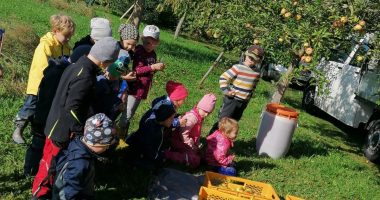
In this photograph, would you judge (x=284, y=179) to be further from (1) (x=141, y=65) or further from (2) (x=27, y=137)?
(2) (x=27, y=137)

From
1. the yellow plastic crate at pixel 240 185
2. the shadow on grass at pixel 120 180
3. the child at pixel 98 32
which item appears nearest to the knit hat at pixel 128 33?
the child at pixel 98 32

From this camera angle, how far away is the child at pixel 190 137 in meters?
5.57

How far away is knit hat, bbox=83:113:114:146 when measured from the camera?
368 centimetres

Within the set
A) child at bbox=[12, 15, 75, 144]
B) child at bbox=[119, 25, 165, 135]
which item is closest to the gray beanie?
child at bbox=[12, 15, 75, 144]

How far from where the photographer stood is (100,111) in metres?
4.20

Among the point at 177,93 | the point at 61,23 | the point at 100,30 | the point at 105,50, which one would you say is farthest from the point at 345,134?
the point at 105,50

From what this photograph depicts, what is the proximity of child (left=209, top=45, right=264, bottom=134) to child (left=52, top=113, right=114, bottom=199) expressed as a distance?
8.91 feet

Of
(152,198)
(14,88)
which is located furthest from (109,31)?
→ (14,88)

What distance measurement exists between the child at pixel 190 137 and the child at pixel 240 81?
63 cm

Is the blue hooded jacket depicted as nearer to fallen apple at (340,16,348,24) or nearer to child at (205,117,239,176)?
child at (205,117,239,176)

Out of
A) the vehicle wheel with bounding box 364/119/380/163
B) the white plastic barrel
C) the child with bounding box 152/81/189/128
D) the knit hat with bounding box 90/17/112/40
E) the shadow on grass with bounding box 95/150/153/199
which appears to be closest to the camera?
the shadow on grass with bounding box 95/150/153/199

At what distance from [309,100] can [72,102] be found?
8983 millimetres

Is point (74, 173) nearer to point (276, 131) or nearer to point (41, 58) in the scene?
point (41, 58)

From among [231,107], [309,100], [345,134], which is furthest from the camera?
[309,100]
